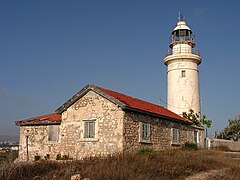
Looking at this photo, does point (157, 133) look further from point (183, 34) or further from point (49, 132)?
point (183, 34)

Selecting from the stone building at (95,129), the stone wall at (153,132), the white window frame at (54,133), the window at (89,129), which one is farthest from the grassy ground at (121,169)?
the white window frame at (54,133)

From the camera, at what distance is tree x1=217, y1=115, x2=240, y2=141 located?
35375mm

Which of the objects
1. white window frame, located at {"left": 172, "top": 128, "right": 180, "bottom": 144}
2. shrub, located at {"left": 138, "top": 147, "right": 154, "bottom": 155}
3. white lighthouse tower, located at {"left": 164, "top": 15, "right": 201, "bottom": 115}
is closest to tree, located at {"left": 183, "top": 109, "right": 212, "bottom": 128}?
white lighthouse tower, located at {"left": 164, "top": 15, "right": 201, "bottom": 115}

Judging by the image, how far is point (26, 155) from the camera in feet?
63.0

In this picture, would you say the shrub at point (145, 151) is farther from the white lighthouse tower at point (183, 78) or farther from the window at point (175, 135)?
the white lighthouse tower at point (183, 78)

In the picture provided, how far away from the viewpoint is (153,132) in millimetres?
18062

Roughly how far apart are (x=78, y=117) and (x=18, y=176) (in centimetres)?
779

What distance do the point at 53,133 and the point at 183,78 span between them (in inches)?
529

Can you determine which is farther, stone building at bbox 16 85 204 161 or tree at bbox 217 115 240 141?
tree at bbox 217 115 240 141

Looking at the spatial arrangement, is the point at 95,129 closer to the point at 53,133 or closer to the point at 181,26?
the point at 53,133

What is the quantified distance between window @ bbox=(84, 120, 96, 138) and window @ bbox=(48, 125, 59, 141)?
85.3 inches

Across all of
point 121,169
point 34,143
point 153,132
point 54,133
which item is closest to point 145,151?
point 153,132

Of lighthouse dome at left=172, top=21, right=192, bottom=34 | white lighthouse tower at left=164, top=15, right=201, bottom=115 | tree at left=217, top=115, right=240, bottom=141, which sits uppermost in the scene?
lighthouse dome at left=172, top=21, right=192, bottom=34

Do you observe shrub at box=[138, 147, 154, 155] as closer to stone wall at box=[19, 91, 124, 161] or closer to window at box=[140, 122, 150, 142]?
window at box=[140, 122, 150, 142]
